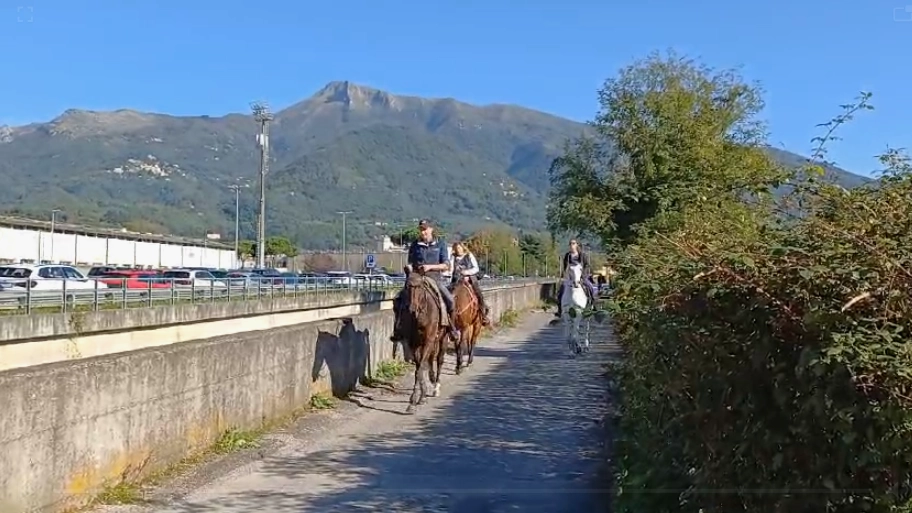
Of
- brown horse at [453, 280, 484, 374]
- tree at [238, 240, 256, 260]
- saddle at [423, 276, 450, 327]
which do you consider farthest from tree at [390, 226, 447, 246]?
tree at [238, 240, 256, 260]

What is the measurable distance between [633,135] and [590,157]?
183cm

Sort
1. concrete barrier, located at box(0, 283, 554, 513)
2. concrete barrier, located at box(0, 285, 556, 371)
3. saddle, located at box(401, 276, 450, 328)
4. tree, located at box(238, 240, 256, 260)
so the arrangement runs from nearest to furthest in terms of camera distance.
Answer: concrete barrier, located at box(0, 283, 554, 513)
saddle, located at box(401, 276, 450, 328)
concrete barrier, located at box(0, 285, 556, 371)
tree, located at box(238, 240, 256, 260)

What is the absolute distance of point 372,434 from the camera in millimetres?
11750

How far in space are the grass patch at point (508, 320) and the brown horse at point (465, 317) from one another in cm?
1714

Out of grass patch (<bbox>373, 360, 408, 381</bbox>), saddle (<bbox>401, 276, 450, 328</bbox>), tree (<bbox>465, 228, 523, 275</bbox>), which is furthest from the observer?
tree (<bbox>465, 228, 523, 275</bbox>)

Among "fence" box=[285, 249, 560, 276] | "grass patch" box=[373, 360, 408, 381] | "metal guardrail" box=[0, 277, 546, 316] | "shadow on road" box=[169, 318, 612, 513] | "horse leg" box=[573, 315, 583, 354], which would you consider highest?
"fence" box=[285, 249, 560, 276]

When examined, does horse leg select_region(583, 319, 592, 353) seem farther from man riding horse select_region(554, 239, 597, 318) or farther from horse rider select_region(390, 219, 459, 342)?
horse rider select_region(390, 219, 459, 342)

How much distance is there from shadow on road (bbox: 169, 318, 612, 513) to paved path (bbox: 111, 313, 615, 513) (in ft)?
0.04

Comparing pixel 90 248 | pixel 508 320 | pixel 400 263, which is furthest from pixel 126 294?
pixel 400 263

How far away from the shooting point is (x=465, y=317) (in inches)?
723

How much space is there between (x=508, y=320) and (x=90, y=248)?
66558mm

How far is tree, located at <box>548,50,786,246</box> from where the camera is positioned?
20844 mm

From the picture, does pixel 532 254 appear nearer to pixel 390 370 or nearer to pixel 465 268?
pixel 465 268

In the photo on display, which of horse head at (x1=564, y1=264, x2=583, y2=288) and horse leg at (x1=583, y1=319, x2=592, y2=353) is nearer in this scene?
horse head at (x1=564, y1=264, x2=583, y2=288)
